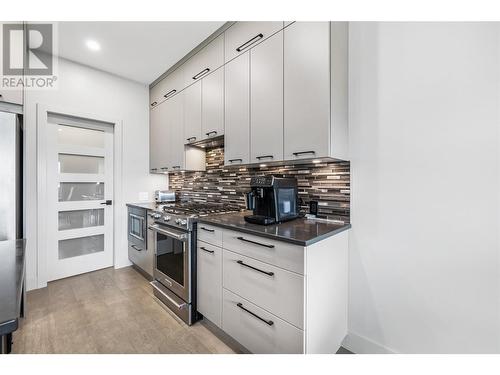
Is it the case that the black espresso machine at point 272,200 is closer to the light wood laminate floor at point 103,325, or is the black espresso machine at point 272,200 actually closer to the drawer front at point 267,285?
the drawer front at point 267,285

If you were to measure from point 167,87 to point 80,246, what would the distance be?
7.67 ft

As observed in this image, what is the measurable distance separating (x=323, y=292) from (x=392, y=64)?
4.99 ft

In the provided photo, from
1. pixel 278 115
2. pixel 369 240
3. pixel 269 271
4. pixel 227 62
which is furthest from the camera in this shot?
pixel 227 62

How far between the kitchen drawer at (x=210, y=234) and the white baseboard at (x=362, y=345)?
116 centimetres

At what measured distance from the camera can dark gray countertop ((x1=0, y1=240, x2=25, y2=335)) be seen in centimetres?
61

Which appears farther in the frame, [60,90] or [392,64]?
[60,90]

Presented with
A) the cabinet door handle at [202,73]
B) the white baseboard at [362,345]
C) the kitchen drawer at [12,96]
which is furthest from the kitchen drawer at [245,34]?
the white baseboard at [362,345]

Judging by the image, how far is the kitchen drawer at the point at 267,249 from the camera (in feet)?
4.07

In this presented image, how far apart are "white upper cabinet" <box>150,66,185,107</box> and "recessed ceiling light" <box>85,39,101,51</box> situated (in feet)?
2.55

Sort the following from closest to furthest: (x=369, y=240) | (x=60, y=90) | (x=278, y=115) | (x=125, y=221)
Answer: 1. (x=369, y=240)
2. (x=278, y=115)
3. (x=60, y=90)
4. (x=125, y=221)
